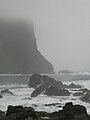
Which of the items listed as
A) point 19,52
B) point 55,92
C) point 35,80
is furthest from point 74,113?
point 19,52

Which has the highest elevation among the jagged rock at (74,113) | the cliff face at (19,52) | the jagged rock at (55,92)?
the jagged rock at (74,113)

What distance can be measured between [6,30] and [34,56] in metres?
22.2

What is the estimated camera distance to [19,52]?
16138 centimetres

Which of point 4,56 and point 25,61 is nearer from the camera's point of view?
point 4,56

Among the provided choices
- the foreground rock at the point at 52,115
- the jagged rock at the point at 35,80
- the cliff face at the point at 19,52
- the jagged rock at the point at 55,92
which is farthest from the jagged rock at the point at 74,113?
the cliff face at the point at 19,52

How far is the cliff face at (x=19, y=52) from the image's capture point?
14612 centimetres

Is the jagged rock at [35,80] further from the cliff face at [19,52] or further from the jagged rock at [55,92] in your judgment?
the cliff face at [19,52]

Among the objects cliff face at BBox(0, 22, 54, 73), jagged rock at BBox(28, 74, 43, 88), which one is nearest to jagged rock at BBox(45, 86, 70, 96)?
jagged rock at BBox(28, 74, 43, 88)

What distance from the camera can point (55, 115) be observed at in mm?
26891

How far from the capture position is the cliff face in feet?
479

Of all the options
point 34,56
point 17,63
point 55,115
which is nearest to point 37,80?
point 55,115

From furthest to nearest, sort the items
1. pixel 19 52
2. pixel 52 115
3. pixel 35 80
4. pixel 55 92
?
pixel 19 52 → pixel 35 80 → pixel 55 92 → pixel 52 115

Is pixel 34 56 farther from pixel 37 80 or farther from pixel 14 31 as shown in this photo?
pixel 37 80

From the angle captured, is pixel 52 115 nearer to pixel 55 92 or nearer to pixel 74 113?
pixel 74 113
